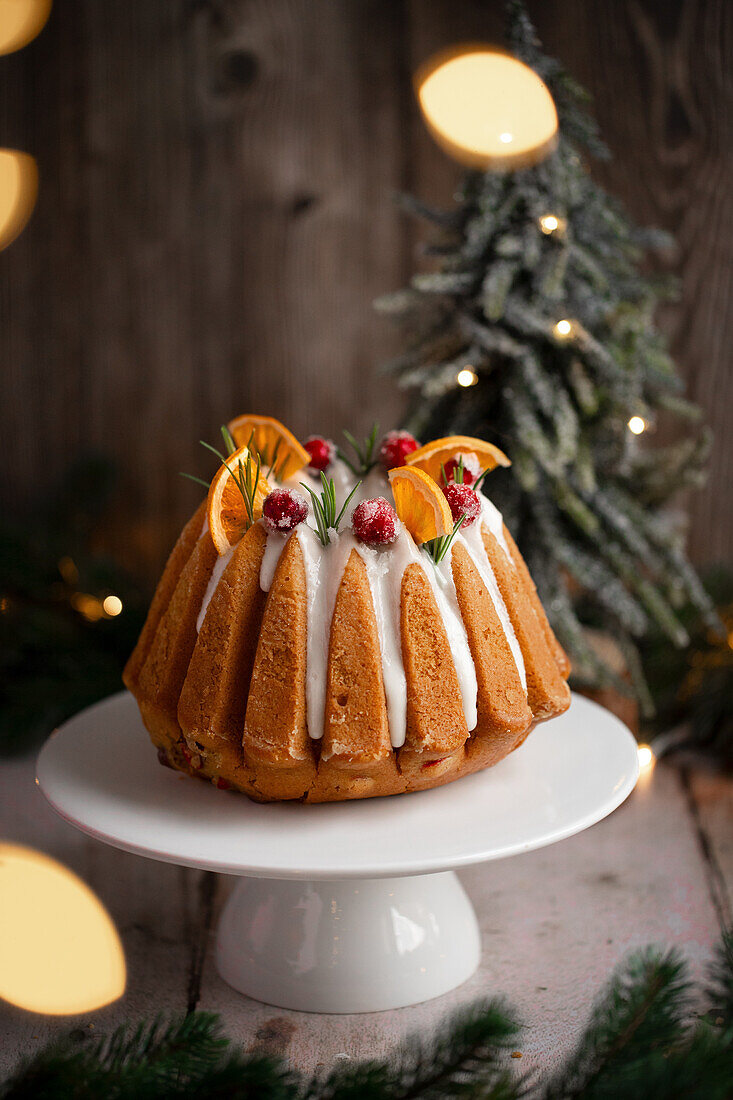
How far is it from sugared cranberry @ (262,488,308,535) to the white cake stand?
348mm

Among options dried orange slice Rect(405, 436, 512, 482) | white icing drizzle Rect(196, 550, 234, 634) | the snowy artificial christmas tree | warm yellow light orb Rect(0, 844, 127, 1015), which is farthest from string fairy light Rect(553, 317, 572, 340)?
warm yellow light orb Rect(0, 844, 127, 1015)

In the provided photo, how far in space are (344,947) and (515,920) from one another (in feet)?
1.12

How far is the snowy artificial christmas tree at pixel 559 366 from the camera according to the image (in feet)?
5.84

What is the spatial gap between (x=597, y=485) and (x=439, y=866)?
1083mm

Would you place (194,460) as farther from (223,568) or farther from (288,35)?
(223,568)

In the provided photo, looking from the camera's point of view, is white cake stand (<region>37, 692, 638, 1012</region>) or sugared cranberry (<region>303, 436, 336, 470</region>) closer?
white cake stand (<region>37, 692, 638, 1012</region>)

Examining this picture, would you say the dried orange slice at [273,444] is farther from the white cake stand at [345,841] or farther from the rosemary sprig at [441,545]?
the white cake stand at [345,841]

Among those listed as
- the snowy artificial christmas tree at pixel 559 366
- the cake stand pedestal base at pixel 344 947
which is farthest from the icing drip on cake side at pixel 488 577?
the snowy artificial christmas tree at pixel 559 366

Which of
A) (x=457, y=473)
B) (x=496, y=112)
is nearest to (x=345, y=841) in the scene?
(x=457, y=473)

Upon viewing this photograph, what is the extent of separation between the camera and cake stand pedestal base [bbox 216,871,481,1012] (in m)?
1.27

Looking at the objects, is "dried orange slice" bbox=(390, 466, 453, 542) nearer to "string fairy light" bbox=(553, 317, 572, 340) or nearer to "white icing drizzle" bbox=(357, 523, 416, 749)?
A: "white icing drizzle" bbox=(357, 523, 416, 749)

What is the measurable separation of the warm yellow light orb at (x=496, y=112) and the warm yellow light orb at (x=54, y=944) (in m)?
1.46

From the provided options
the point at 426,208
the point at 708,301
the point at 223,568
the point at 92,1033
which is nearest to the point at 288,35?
the point at 426,208

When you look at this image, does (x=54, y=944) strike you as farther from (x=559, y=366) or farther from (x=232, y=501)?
(x=559, y=366)
